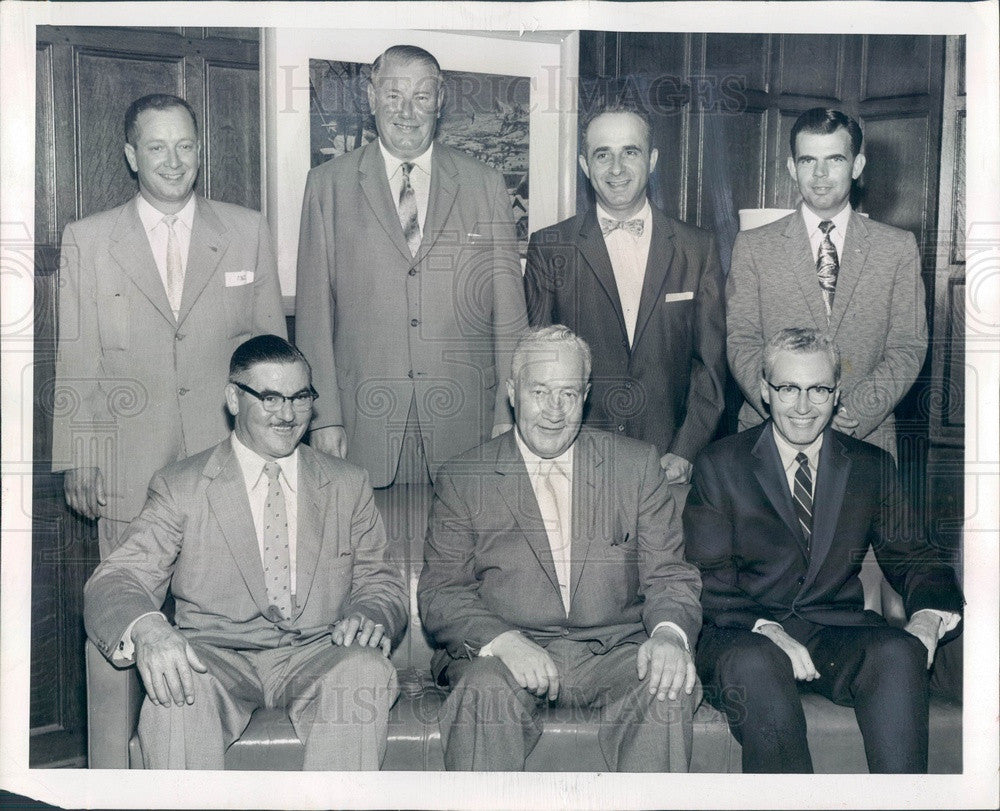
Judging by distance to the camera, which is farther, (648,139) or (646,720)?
(648,139)

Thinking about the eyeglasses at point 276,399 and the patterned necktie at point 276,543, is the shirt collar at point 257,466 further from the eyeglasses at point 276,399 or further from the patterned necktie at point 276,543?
the eyeglasses at point 276,399

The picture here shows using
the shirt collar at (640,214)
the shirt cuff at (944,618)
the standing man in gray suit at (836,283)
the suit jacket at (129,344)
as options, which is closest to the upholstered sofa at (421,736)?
the shirt cuff at (944,618)

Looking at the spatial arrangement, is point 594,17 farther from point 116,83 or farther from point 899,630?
point 899,630

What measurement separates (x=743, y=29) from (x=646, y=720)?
6.44ft

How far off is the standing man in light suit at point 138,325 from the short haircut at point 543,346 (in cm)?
73

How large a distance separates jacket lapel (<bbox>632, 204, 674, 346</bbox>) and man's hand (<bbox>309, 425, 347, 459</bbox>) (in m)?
0.95

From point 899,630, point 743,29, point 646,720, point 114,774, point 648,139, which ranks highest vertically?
point 743,29

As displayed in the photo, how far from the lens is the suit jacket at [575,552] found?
9.22 ft

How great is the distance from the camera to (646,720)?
8.95 feet

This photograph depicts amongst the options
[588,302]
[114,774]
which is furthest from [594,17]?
[114,774]

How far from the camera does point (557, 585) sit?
283 centimetres

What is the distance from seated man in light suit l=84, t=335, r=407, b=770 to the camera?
8.78 feet

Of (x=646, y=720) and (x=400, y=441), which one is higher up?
(x=400, y=441)

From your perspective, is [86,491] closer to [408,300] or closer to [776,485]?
[408,300]
